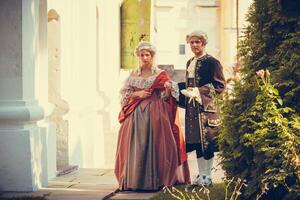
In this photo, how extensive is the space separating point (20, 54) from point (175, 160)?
193 cm

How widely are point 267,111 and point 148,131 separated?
314cm

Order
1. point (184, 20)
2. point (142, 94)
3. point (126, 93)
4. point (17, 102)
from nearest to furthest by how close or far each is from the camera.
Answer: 1. point (17, 102)
2. point (142, 94)
3. point (126, 93)
4. point (184, 20)

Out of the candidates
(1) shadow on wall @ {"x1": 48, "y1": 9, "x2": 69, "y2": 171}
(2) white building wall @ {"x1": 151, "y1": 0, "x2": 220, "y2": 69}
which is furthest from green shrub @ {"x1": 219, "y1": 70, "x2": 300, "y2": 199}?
(2) white building wall @ {"x1": 151, "y1": 0, "x2": 220, "y2": 69}

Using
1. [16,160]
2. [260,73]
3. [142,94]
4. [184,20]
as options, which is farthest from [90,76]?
[184,20]

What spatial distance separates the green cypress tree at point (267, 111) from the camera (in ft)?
20.0

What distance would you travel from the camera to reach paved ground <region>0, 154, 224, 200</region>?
836 cm

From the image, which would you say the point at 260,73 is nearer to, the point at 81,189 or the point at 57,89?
the point at 81,189

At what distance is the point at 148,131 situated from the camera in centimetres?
920

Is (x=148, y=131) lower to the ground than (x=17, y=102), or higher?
lower

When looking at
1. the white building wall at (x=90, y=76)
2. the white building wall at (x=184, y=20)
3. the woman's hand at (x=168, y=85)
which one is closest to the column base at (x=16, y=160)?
the woman's hand at (x=168, y=85)

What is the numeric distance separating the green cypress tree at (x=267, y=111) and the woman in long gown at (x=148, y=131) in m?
2.57

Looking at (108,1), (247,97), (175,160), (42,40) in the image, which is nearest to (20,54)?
(42,40)

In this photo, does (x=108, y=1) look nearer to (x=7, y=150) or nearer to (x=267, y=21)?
(x=7, y=150)

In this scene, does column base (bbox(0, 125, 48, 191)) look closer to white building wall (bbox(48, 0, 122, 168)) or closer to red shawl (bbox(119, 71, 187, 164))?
red shawl (bbox(119, 71, 187, 164))
